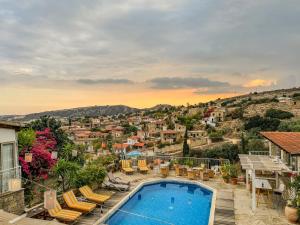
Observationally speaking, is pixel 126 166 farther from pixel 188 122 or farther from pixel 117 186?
pixel 188 122

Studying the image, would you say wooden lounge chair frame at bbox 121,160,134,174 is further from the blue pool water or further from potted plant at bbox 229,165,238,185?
potted plant at bbox 229,165,238,185

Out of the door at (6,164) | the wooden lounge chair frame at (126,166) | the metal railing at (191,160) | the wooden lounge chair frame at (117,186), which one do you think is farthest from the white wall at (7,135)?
the metal railing at (191,160)

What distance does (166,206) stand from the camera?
13.3 metres

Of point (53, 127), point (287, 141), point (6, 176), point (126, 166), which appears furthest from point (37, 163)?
point (287, 141)

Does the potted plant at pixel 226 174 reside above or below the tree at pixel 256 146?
above

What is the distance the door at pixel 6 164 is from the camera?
9522 millimetres

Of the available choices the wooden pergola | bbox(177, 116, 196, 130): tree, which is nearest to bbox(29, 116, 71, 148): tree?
the wooden pergola

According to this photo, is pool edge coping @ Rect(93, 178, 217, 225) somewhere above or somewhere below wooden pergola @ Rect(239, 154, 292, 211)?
below

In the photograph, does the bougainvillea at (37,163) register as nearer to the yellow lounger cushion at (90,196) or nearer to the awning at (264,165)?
the yellow lounger cushion at (90,196)

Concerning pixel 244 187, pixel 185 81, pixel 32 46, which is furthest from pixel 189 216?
pixel 185 81

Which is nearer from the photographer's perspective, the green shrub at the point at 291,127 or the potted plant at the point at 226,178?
the potted plant at the point at 226,178

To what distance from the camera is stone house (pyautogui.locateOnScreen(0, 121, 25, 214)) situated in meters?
8.84

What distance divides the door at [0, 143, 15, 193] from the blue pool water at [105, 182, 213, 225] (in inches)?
148

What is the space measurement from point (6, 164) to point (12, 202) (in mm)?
1590
